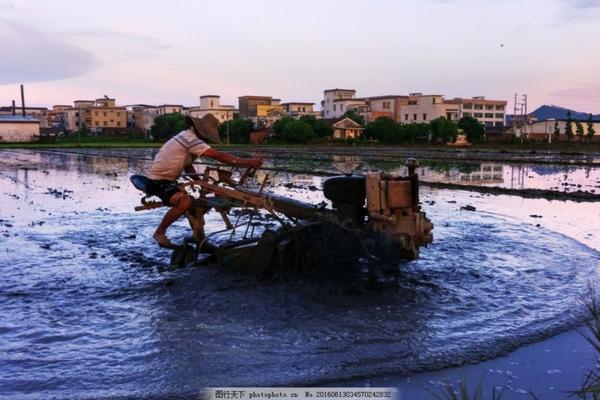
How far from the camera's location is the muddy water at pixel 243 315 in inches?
167

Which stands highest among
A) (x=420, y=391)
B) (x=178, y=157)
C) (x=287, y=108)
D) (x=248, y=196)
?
(x=287, y=108)

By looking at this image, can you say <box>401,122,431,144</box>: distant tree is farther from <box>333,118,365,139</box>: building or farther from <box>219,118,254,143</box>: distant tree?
<box>219,118,254,143</box>: distant tree

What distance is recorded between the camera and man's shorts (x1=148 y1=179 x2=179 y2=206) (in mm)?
6742

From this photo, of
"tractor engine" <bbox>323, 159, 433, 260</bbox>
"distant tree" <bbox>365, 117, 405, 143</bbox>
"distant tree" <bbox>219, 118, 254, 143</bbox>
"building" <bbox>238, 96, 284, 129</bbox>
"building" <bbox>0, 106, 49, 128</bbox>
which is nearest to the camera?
"tractor engine" <bbox>323, 159, 433, 260</bbox>

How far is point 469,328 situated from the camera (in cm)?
518

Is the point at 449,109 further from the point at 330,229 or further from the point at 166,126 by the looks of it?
the point at 330,229

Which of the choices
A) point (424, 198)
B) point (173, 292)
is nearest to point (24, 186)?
point (424, 198)

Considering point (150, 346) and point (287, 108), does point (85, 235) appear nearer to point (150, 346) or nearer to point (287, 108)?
point (150, 346)

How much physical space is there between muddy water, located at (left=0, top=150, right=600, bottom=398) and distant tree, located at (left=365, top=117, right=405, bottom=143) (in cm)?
6398

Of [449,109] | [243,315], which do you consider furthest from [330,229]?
[449,109]

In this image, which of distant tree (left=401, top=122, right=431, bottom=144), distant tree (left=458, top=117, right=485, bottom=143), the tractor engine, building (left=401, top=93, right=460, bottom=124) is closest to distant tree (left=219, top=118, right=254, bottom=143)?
distant tree (left=401, top=122, right=431, bottom=144)

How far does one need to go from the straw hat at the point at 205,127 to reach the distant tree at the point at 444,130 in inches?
2613

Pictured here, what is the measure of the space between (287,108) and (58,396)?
4643 inches

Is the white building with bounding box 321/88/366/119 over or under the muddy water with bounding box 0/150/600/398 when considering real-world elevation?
over
